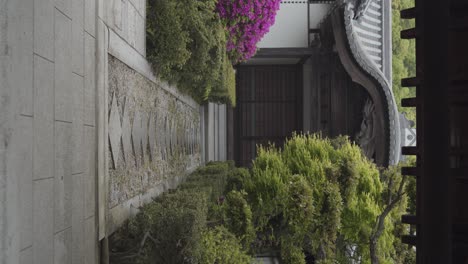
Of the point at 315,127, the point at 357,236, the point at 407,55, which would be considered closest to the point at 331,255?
the point at 357,236

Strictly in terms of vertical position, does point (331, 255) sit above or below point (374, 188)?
below

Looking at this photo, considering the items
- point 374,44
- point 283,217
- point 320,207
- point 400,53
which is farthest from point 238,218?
point 400,53

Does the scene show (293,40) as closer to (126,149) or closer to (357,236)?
(357,236)

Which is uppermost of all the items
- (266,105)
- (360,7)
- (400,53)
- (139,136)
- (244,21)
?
(400,53)

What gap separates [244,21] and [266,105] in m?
8.62

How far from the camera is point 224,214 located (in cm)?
863

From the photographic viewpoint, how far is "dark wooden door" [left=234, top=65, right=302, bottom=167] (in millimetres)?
22266

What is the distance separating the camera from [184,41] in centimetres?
909

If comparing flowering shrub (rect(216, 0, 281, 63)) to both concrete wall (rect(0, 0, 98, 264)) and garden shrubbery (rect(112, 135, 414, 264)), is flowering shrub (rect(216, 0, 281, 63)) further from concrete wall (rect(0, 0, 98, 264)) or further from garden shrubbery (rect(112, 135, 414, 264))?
concrete wall (rect(0, 0, 98, 264))

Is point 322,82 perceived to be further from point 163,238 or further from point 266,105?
point 163,238

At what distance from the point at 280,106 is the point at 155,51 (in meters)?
13.5

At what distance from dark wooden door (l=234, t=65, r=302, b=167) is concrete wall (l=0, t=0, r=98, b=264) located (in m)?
16.7

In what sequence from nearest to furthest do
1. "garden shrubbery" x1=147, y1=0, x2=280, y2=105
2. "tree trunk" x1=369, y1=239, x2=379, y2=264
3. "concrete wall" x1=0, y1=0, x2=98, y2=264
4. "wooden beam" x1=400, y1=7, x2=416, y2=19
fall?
"wooden beam" x1=400, y1=7, x2=416, y2=19, "concrete wall" x1=0, y1=0, x2=98, y2=264, "garden shrubbery" x1=147, y1=0, x2=280, y2=105, "tree trunk" x1=369, y1=239, x2=379, y2=264

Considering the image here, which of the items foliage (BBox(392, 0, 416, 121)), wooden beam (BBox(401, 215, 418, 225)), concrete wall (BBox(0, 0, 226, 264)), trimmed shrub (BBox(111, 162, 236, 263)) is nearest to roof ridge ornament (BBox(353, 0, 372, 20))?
concrete wall (BBox(0, 0, 226, 264))
